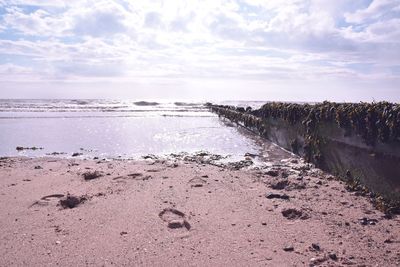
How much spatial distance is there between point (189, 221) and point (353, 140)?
389cm

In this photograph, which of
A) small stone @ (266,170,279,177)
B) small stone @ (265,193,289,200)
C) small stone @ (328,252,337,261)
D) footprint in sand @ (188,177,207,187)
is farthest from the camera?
small stone @ (266,170,279,177)

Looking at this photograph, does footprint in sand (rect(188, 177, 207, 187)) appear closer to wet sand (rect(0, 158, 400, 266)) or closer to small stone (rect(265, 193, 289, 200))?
wet sand (rect(0, 158, 400, 266))

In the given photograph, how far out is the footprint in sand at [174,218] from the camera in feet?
16.4

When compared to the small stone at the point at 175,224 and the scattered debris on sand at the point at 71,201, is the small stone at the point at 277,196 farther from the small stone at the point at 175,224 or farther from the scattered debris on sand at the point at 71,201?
the scattered debris on sand at the point at 71,201

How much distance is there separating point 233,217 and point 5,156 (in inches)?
321

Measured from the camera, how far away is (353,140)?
723 centimetres

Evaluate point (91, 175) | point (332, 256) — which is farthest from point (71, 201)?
point (332, 256)

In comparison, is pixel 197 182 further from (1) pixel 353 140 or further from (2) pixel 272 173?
(1) pixel 353 140

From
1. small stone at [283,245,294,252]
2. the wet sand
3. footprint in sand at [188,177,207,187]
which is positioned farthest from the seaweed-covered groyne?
footprint in sand at [188,177,207,187]

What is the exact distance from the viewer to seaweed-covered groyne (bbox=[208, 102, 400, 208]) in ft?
19.5

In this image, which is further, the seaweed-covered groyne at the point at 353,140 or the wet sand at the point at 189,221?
the seaweed-covered groyne at the point at 353,140

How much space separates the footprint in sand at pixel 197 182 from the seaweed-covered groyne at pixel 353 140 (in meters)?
2.83

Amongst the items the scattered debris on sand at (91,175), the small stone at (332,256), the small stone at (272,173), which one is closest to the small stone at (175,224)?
the small stone at (332,256)

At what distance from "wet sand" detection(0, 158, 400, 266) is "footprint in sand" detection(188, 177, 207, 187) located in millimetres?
20
